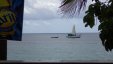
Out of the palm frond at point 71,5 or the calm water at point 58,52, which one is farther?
the calm water at point 58,52

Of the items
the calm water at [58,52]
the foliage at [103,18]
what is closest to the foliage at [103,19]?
the foliage at [103,18]

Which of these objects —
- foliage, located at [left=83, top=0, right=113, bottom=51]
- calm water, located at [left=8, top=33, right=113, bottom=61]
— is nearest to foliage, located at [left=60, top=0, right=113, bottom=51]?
foliage, located at [left=83, top=0, right=113, bottom=51]

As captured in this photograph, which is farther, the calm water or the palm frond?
the calm water

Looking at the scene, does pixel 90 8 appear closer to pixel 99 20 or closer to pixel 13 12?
pixel 99 20

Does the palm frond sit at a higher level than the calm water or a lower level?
higher

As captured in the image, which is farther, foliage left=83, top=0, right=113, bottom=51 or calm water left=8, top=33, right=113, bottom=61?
calm water left=8, top=33, right=113, bottom=61

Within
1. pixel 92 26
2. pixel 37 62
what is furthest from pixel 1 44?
pixel 92 26

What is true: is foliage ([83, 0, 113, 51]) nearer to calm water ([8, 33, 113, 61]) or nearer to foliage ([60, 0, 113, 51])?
foliage ([60, 0, 113, 51])

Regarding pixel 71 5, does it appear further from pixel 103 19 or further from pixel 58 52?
pixel 58 52

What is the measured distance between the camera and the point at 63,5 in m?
7.68

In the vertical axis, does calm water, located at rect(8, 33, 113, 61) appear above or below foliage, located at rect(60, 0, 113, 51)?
below

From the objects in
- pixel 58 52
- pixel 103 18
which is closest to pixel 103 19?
pixel 103 18

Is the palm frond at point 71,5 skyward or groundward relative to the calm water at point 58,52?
skyward

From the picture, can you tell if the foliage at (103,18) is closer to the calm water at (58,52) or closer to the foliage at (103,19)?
the foliage at (103,19)
